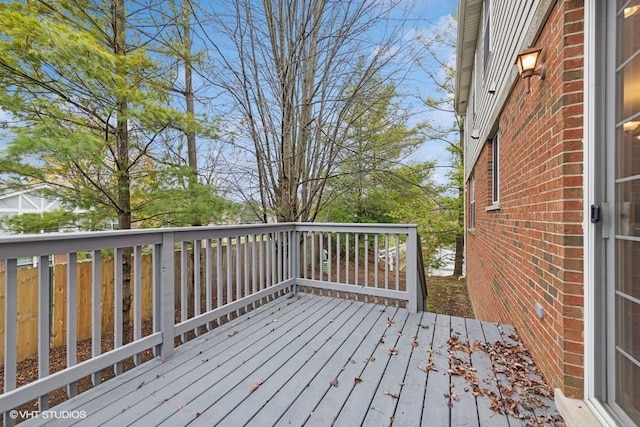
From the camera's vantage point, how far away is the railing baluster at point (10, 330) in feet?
5.24

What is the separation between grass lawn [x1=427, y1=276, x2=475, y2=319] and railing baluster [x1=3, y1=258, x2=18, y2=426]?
7.25 m

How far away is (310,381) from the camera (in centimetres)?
213

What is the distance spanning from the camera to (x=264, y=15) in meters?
5.14

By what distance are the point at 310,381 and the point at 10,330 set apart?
1772 millimetres

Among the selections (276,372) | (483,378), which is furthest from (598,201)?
(276,372)

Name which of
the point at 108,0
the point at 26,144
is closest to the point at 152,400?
the point at 26,144

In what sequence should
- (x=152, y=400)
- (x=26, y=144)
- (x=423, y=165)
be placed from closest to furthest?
(x=152, y=400)
(x=26, y=144)
(x=423, y=165)

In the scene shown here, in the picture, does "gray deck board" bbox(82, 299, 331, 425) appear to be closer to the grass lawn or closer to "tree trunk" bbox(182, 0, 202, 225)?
"tree trunk" bbox(182, 0, 202, 225)

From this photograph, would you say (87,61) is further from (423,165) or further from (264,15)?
(423,165)

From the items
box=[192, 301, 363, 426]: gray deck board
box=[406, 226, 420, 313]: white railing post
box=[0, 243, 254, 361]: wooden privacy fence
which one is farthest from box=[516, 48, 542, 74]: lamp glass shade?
box=[0, 243, 254, 361]: wooden privacy fence

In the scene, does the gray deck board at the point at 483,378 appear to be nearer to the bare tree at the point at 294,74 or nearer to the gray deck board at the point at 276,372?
the gray deck board at the point at 276,372

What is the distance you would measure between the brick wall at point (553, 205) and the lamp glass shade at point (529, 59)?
3.5 inches

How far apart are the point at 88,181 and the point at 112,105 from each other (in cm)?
109

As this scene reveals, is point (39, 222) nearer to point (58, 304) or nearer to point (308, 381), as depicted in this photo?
point (58, 304)
